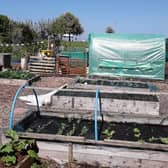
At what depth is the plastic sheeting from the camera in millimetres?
14023

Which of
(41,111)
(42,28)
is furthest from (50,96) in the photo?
(42,28)

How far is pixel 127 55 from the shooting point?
14359 millimetres

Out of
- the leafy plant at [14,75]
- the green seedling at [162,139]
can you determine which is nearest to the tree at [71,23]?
the leafy plant at [14,75]

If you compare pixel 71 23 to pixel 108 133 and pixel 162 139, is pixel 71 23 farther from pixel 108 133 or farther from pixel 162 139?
pixel 162 139

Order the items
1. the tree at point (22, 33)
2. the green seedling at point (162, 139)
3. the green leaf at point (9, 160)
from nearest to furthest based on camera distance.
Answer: the green leaf at point (9, 160) < the green seedling at point (162, 139) < the tree at point (22, 33)

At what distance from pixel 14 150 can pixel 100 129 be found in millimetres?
1879

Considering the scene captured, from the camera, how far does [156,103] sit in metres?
6.50

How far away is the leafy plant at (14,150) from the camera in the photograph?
298 centimetres

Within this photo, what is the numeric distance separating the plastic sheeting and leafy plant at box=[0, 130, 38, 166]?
1131cm

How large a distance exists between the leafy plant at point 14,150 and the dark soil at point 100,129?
3.81 feet

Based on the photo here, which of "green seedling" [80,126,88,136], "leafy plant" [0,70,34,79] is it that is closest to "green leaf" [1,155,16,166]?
"green seedling" [80,126,88,136]

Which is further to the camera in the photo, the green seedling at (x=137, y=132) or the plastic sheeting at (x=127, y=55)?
the plastic sheeting at (x=127, y=55)

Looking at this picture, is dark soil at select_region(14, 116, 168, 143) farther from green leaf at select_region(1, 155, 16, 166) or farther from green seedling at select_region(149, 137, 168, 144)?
green leaf at select_region(1, 155, 16, 166)

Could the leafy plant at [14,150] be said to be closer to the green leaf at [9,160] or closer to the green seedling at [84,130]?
the green leaf at [9,160]
